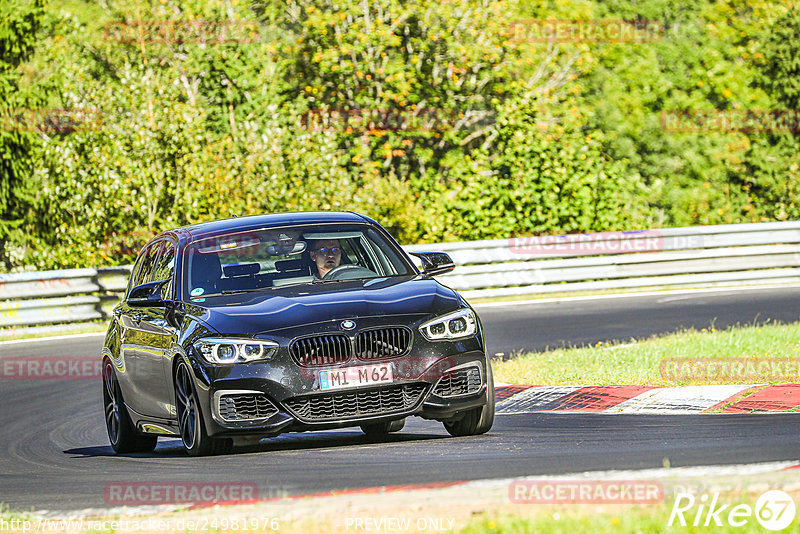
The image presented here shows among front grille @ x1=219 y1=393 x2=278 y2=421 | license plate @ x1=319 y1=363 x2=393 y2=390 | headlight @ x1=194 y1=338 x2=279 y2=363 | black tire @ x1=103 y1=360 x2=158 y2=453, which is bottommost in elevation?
black tire @ x1=103 y1=360 x2=158 y2=453

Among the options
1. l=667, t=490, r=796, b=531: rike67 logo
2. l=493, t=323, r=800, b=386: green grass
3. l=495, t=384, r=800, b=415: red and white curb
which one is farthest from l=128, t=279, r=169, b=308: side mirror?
l=667, t=490, r=796, b=531: rike67 logo

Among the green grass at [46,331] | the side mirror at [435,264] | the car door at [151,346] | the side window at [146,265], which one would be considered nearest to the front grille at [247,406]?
the car door at [151,346]

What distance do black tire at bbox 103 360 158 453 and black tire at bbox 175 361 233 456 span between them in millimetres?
1320

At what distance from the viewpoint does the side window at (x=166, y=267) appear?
9.73 metres

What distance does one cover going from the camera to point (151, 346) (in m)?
9.49

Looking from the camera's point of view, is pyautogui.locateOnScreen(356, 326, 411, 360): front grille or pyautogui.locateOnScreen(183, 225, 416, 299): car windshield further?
pyautogui.locateOnScreen(183, 225, 416, 299): car windshield

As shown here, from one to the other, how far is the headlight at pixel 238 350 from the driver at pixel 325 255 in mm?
1256

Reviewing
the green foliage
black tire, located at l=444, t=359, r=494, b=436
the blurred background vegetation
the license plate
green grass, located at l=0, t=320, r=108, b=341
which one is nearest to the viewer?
the license plate

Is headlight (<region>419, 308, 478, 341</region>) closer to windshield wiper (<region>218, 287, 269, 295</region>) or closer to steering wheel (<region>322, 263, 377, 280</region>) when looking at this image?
steering wheel (<region>322, 263, 377, 280</region>)

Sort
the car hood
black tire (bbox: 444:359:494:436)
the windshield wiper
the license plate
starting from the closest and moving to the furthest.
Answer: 1. the license plate
2. the car hood
3. black tire (bbox: 444:359:494:436)
4. the windshield wiper

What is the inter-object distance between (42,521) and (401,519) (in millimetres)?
1914

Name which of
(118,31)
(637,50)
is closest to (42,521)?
(118,31)

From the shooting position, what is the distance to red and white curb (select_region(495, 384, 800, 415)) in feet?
31.9

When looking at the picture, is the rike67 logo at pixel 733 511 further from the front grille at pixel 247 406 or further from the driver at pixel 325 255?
the driver at pixel 325 255
